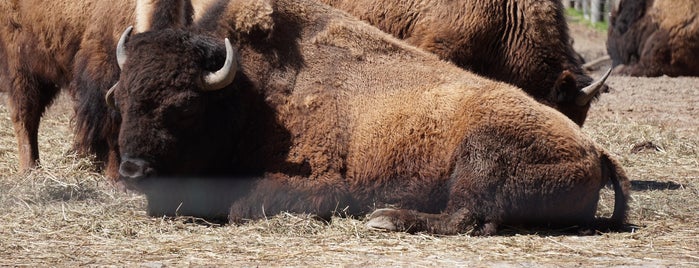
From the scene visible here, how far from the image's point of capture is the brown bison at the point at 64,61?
727 centimetres

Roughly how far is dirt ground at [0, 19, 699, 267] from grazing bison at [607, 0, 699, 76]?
24.0 ft

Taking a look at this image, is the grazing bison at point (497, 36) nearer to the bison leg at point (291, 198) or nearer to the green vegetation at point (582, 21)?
the bison leg at point (291, 198)

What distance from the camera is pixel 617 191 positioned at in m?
6.21

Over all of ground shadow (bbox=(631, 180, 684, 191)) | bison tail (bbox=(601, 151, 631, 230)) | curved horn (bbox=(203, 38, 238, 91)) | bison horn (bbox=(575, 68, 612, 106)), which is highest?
curved horn (bbox=(203, 38, 238, 91))

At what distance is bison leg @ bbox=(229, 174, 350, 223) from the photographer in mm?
6188

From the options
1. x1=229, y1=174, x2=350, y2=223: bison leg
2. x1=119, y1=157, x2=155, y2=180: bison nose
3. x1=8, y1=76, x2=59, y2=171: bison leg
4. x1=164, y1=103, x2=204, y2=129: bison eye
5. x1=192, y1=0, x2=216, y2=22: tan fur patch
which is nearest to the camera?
x1=119, y1=157, x2=155, y2=180: bison nose

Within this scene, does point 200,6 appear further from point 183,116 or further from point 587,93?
point 587,93

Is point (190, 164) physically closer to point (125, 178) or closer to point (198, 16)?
point (125, 178)

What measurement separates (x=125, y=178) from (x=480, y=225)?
1943 millimetres

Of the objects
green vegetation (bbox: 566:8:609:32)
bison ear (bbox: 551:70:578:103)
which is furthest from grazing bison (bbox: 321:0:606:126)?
green vegetation (bbox: 566:8:609:32)

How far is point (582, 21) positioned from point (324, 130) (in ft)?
61.8

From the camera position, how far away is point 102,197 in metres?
6.85

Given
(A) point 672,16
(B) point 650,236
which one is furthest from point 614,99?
(B) point 650,236

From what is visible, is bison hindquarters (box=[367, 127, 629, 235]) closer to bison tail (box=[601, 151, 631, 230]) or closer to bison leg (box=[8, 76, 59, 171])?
bison tail (box=[601, 151, 631, 230])
